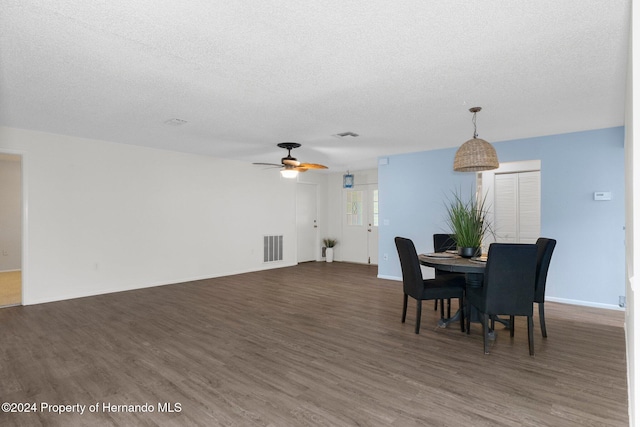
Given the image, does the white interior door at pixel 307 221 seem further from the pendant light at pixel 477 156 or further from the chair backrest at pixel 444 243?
the pendant light at pixel 477 156

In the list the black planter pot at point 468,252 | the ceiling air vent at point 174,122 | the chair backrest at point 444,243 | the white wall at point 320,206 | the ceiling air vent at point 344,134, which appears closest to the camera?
the black planter pot at point 468,252

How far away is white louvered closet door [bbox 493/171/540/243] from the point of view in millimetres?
5730

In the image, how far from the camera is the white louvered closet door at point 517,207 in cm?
573

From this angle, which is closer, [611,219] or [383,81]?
[383,81]

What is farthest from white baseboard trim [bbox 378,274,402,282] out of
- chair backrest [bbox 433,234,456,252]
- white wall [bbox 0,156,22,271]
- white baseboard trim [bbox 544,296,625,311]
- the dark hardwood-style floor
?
white wall [bbox 0,156,22,271]

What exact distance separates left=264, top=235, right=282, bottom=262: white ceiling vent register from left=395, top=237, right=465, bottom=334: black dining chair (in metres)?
4.62

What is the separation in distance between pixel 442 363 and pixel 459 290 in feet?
3.27

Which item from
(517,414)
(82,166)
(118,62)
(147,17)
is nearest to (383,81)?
(147,17)

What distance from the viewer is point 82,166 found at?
5.21 m

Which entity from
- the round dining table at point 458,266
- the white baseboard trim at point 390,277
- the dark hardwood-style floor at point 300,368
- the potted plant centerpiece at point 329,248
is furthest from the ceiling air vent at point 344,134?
the potted plant centerpiece at point 329,248

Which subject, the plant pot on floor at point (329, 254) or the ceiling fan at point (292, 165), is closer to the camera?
the ceiling fan at point (292, 165)

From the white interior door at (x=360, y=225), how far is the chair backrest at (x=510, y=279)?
5478mm

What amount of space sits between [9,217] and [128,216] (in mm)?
4140

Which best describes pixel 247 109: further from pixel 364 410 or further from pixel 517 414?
pixel 517 414
